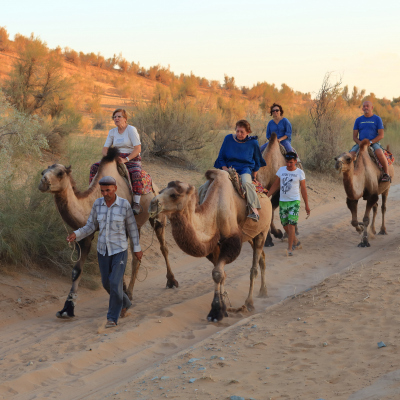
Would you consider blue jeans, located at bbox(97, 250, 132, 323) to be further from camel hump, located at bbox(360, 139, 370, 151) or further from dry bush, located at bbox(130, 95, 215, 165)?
dry bush, located at bbox(130, 95, 215, 165)

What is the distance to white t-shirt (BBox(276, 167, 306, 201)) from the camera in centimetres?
987

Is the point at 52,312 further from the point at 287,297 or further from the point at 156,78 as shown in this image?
the point at 156,78

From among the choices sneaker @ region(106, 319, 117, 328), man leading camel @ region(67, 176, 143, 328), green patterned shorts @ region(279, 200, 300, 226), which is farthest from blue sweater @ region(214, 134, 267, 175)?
green patterned shorts @ region(279, 200, 300, 226)

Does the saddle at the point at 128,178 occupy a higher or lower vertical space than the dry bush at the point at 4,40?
lower

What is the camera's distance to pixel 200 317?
6.75m

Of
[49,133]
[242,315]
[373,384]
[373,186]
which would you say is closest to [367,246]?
[373,186]

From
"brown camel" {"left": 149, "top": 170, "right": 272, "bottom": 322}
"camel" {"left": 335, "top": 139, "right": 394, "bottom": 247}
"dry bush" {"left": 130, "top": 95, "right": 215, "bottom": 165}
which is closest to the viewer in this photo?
"brown camel" {"left": 149, "top": 170, "right": 272, "bottom": 322}

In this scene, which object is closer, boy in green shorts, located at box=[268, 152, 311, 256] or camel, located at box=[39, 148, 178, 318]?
camel, located at box=[39, 148, 178, 318]

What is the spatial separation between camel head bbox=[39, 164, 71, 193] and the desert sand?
1672mm

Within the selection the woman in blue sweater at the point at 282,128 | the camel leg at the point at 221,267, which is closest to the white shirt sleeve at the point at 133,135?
the camel leg at the point at 221,267

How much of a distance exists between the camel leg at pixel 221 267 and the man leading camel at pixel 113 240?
0.99m

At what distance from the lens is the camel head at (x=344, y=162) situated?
33.3ft

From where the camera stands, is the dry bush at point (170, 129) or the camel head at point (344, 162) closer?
the camel head at point (344, 162)

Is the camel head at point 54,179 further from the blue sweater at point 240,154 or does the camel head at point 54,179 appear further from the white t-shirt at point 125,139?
the blue sweater at point 240,154
